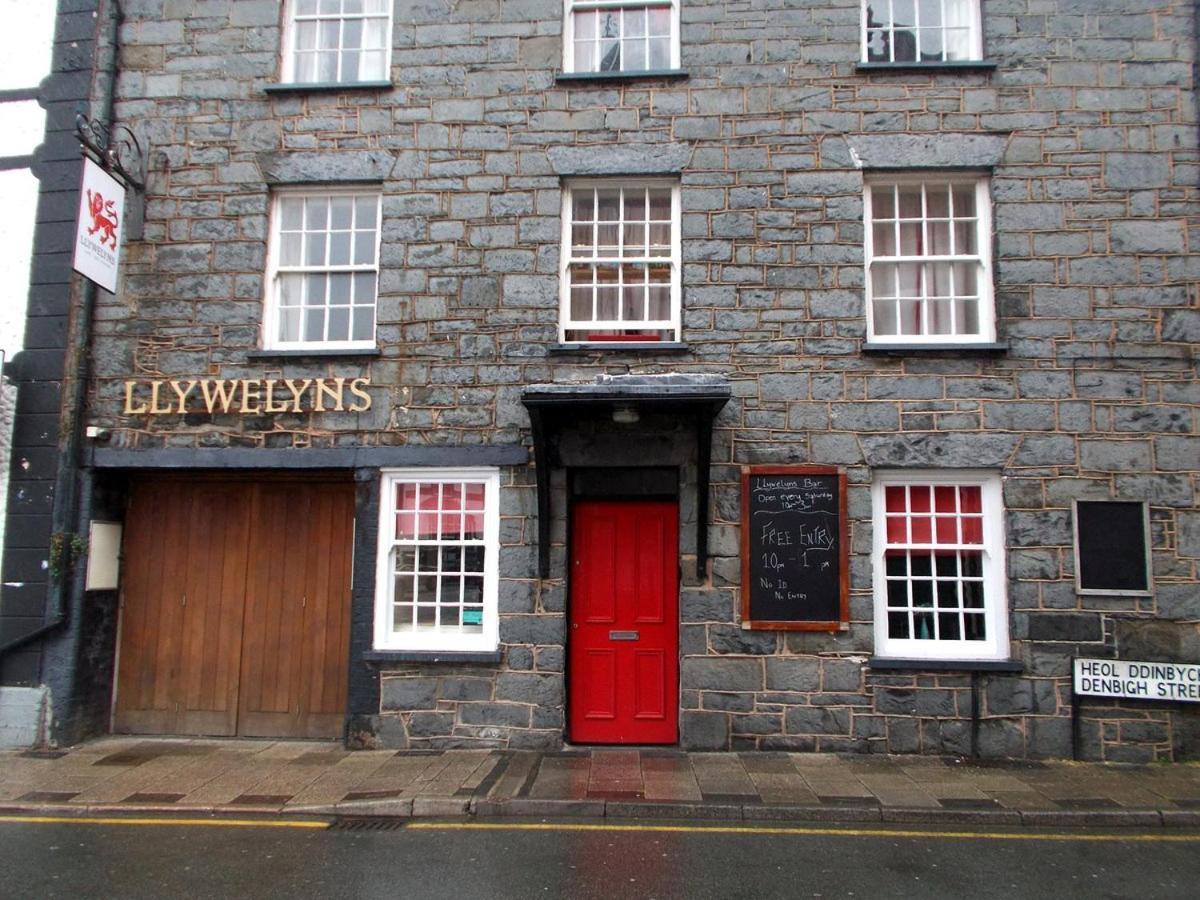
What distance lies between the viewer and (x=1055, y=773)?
6934 millimetres

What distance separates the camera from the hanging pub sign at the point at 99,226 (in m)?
7.57

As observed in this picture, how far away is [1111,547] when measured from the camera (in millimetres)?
7543

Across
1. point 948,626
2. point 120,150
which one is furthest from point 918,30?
point 120,150

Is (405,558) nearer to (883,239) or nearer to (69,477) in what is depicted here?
(69,477)

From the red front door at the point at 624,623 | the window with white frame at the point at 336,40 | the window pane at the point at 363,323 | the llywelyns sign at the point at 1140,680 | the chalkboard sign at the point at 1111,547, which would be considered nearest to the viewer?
the llywelyns sign at the point at 1140,680

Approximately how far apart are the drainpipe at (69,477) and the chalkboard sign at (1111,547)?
9.80 meters

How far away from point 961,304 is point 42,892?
8.83m

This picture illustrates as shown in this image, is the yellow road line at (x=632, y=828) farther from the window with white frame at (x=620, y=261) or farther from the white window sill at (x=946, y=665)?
the window with white frame at (x=620, y=261)

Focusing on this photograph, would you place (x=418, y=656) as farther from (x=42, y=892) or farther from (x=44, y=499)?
(x=44, y=499)

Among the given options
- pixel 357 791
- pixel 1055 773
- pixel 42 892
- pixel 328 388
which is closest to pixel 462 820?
pixel 357 791

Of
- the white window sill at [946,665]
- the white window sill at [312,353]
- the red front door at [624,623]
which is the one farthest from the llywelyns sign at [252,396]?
the white window sill at [946,665]

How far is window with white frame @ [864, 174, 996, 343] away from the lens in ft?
26.5

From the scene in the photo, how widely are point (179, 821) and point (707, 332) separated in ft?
20.2

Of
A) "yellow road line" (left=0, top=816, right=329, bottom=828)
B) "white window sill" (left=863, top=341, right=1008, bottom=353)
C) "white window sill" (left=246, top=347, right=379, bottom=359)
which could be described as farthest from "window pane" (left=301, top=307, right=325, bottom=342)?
"white window sill" (left=863, top=341, right=1008, bottom=353)
